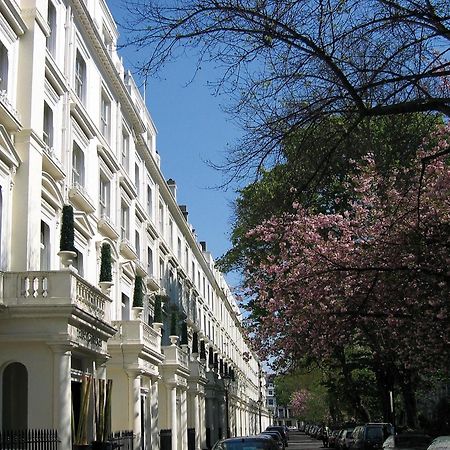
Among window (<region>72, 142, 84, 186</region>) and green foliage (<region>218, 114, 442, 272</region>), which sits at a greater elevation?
window (<region>72, 142, 84, 186</region>)

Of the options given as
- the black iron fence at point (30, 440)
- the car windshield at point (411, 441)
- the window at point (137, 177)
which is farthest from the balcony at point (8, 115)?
the window at point (137, 177)

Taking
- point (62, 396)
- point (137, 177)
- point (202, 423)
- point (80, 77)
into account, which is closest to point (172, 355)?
point (137, 177)

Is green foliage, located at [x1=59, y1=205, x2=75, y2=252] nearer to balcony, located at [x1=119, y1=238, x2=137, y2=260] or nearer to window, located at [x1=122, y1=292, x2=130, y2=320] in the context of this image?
balcony, located at [x1=119, y1=238, x2=137, y2=260]

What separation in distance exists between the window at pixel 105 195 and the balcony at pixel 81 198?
2134 mm

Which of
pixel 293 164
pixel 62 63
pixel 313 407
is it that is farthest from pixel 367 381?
pixel 313 407

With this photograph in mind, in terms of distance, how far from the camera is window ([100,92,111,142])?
26.5 meters

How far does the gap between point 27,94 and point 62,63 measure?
3579 millimetres

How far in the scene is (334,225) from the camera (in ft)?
88.8

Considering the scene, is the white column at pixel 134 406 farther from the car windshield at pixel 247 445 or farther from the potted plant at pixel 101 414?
the car windshield at pixel 247 445

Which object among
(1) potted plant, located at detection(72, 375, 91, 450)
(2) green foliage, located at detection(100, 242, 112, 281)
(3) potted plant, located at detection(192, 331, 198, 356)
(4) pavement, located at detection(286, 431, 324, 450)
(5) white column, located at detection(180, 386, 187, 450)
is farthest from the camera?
(4) pavement, located at detection(286, 431, 324, 450)

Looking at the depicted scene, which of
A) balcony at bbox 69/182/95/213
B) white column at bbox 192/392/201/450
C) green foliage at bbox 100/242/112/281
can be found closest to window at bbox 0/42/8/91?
balcony at bbox 69/182/95/213

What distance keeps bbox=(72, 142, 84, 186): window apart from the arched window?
668 cm

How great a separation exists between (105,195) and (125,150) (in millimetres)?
4227

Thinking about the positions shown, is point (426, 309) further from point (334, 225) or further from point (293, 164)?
point (293, 164)
